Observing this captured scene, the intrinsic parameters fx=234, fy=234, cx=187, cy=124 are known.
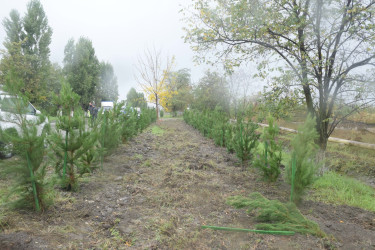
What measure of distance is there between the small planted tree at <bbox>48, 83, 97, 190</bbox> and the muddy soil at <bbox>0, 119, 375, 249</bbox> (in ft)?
1.66

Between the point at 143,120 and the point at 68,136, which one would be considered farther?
the point at 143,120

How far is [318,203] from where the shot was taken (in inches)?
148

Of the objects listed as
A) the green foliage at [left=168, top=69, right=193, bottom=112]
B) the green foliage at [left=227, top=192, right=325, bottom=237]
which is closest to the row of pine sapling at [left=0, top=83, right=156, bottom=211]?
the green foliage at [left=227, top=192, right=325, bottom=237]

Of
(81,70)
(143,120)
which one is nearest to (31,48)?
(81,70)

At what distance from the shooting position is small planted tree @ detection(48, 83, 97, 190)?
10.5 feet

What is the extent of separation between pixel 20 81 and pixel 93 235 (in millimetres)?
1982

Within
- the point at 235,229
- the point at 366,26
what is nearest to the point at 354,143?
the point at 366,26

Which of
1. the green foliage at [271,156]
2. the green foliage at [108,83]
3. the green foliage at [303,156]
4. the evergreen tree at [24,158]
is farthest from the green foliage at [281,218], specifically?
the green foliage at [108,83]

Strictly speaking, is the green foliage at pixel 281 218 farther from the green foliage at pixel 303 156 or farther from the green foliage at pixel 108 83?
the green foliage at pixel 108 83

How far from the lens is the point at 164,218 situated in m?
2.97

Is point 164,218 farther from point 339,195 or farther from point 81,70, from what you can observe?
point 81,70

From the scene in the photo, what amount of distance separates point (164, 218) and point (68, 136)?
183 centimetres

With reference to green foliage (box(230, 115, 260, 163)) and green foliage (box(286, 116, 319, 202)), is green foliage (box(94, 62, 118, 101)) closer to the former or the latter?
green foliage (box(230, 115, 260, 163))

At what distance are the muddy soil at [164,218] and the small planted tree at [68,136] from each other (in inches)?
19.9
